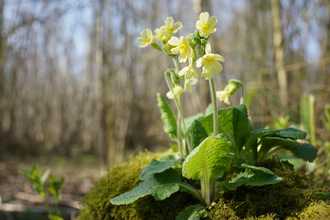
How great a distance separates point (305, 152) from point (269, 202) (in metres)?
0.40

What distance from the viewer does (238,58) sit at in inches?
366

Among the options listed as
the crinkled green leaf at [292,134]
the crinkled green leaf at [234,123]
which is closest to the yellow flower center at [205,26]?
the crinkled green leaf at [234,123]

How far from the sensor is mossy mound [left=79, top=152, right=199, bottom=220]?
1.34m

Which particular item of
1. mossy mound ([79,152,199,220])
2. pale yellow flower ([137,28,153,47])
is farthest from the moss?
pale yellow flower ([137,28,153,47])

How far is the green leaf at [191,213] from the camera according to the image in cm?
115

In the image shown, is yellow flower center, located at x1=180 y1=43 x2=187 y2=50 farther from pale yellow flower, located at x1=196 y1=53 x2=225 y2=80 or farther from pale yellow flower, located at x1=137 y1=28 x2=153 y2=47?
pale yellow flower, located at x1=137 y1=28 x2=153 y2=47

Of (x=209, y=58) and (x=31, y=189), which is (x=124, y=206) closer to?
(x=209, y=58)

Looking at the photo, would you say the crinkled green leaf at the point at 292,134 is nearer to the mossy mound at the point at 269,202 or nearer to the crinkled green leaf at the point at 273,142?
the crinkled green leaf at the point at 273,142

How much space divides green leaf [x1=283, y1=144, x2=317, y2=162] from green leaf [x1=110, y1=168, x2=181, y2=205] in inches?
27.5

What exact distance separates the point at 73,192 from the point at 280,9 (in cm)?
614

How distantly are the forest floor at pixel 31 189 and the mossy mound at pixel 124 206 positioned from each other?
10cm

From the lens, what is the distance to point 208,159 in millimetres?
1127

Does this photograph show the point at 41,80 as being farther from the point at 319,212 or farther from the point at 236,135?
the point at 319,212

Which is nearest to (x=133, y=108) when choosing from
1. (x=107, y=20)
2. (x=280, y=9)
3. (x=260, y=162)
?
(x=107, y=20)
